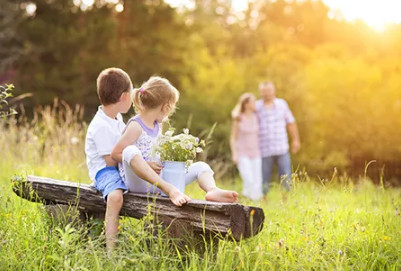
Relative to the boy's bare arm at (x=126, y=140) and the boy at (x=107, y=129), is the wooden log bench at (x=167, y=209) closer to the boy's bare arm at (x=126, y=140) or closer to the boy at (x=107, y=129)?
the boy at (x=107, y=129)

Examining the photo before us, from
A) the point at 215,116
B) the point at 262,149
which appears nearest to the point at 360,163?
the point at 215,116

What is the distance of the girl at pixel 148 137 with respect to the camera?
395cm

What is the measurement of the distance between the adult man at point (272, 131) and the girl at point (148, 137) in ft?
13.9

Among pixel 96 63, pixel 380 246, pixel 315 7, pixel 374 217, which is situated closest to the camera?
pixel 380 246

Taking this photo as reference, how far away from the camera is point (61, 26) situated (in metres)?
16.3

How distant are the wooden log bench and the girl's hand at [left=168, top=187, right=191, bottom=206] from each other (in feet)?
0.12

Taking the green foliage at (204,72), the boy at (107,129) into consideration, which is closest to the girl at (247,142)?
the green foliage at (204,72)

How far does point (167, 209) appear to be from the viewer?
12.2ft

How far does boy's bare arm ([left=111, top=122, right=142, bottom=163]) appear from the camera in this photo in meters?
4.02

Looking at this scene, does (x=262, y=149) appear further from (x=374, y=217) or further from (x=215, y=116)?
(x=215, y=116)

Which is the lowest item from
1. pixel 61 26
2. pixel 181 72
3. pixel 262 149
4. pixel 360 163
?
pixel 360 163

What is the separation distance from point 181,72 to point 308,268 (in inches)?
549

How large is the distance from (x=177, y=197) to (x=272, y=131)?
16.1 ft

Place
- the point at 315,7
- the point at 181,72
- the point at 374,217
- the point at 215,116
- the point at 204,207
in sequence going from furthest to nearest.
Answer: the point at 315,7 → the point at 181,72 → the point at 215,116 → the point at 374,217 → the point at 204,207
